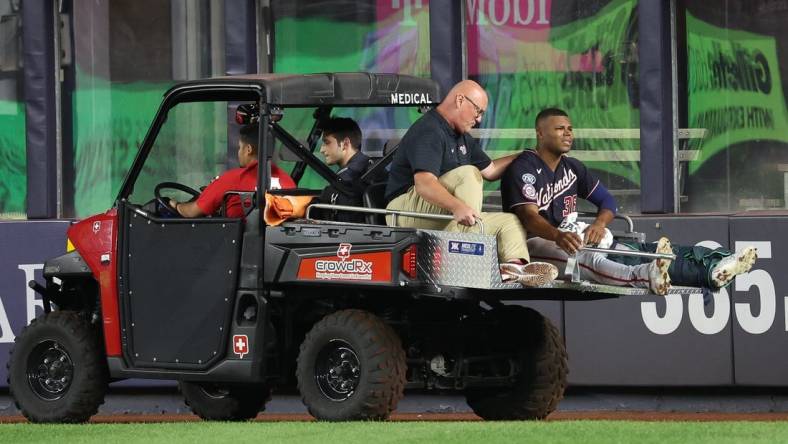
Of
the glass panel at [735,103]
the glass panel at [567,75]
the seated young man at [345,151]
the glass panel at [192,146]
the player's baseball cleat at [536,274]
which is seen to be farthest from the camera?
the glass panel at [192,146]

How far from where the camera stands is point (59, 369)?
11.7 meters

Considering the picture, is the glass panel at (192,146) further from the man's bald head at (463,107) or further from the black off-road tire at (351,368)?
the black off-road tire at (351,368)

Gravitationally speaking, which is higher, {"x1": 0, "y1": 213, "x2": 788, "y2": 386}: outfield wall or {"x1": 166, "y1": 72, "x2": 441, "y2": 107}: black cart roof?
{"x1": 166, "y1": 72, "x2": 441, "y2": 107}: black cart roof

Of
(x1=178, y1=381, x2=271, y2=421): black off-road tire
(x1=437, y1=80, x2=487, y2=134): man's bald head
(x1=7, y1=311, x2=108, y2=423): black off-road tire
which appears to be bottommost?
(x1=178, y1=381, x2=271, y2=421): black off-road tire

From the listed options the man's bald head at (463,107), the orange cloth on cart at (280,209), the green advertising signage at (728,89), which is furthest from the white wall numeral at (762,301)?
the orange cloth on cart at (280,209)

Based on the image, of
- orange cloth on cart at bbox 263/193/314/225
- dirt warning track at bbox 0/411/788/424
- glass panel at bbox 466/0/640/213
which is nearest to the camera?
orange cloth on cart at bbox 263/193/314/225

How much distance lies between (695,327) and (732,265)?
401 centimetres

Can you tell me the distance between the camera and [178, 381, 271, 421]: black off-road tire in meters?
12.3

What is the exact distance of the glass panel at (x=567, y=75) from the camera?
50.4 ft

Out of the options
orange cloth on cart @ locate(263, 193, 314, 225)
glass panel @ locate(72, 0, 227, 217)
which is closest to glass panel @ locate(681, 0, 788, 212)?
glass panel @ locate(72, 0, 227, 217)

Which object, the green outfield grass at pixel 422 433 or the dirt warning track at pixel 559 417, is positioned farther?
the dirt warning track at pixel 559 417

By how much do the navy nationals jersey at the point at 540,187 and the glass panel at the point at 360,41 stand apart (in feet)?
16.1

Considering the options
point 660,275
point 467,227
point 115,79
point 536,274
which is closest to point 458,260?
point 467,227

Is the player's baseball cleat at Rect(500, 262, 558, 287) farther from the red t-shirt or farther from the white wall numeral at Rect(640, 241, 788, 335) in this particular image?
the white wall numeral at Rect(640, 241, 788, 335)
